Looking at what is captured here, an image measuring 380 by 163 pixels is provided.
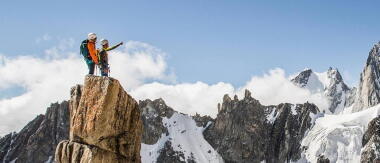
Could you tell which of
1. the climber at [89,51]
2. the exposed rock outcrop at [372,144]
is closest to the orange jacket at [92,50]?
the climber at [89,51]

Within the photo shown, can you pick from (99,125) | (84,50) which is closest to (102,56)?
(84,50)

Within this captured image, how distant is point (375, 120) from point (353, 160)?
1933 cm

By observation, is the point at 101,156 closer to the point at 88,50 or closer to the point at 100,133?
the point at 100,133

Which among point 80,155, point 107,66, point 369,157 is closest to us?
point 80,155

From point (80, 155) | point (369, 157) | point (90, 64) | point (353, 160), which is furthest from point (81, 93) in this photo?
point (353, 160)

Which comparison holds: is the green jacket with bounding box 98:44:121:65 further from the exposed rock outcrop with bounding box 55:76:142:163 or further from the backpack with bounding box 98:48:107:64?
the exposed rock outcrop with bounding box 55:76:142:163

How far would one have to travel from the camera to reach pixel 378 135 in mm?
178625

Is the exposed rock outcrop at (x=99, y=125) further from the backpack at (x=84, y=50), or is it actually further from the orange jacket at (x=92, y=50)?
the backpack at (x=84, y=50)

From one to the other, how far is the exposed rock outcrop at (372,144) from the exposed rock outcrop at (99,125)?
158660 mm

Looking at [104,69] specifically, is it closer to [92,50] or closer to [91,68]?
[91,68]

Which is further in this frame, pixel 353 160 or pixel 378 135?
pixel 353 160

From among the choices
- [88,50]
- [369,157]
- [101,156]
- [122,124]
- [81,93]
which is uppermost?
[369,157]

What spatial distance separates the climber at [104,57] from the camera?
2439cm

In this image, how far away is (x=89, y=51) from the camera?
24.4m
